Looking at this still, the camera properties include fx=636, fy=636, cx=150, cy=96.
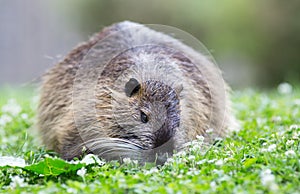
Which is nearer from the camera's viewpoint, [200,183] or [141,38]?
[200,183]

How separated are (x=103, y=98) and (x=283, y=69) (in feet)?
28.9

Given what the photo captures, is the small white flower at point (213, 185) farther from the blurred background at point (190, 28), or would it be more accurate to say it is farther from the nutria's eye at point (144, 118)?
the blurred background at point (190, 28)

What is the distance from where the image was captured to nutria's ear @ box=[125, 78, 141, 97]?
4340 millimetres

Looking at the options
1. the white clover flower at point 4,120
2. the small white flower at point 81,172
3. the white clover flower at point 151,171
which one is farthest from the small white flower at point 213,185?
the white clover flower at point 4,120

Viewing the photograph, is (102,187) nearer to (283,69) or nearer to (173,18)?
(283,69)

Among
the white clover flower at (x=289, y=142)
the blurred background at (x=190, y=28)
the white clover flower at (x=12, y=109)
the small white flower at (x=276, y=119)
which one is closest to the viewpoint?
the white clover flower at (x=289, y=142)

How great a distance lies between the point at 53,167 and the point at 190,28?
35.4 ft

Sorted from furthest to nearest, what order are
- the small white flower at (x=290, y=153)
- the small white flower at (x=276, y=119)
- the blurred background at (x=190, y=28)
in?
the blurred background at (x=190, y=28) → the small white flower at (x=276, y=119) → the small white flower at (x=290, y=153)

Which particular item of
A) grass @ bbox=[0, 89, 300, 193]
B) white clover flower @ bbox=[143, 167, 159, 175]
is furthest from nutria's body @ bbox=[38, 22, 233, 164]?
white clover flower @ bbox=[143, 167, 159, 175]

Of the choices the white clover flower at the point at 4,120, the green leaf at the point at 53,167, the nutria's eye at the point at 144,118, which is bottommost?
the green leaf at the point at 53,167

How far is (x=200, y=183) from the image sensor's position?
3.13 metres

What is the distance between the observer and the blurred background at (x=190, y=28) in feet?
42.0

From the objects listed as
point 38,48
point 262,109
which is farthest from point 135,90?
point 38,48

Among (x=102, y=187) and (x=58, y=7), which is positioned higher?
(x=58, y=7)
